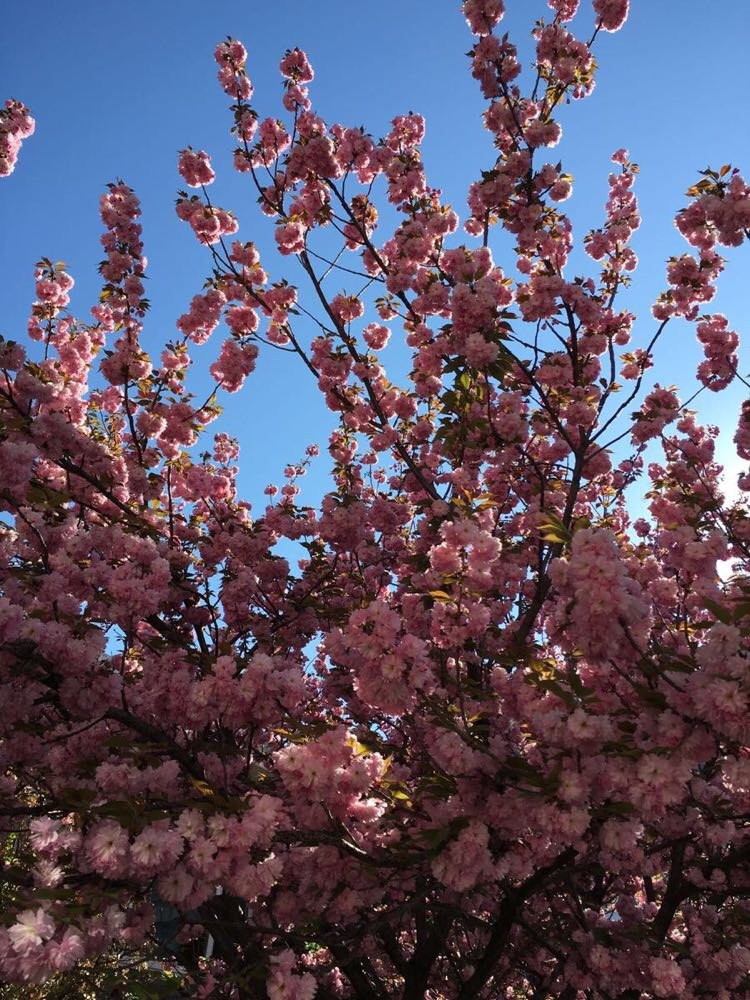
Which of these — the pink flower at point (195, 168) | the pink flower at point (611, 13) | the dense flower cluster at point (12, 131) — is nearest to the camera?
the dense flower cluster at point (12, 131)

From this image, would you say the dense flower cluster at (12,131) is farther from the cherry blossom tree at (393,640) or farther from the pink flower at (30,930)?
the pink flower at (30,930)

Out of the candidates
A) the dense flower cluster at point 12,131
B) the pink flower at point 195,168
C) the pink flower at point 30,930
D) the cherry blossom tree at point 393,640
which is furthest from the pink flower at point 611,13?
the pink flower at point 30,930

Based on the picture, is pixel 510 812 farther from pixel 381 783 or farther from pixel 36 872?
pixel 36 872

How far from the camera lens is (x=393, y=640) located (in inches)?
124

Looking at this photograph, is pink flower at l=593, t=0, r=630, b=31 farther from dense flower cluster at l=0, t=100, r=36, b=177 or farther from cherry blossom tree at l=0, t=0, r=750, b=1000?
dense flower cluster at l=0, t=100, r=36, b=177

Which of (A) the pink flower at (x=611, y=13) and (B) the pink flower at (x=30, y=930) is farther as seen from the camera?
(A) the pink flower at (x=611, y=13)

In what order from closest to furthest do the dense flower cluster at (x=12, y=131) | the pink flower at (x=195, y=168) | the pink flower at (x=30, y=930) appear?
the pink flower at (x=30, y=930) < the dense flower cluster at (x=12, y=131) < the pink flower at (x=195, y=168)

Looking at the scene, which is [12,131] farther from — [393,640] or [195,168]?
[393,640]

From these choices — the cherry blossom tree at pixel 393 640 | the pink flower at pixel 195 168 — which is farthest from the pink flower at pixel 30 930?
the pink flower at pixel 195 168

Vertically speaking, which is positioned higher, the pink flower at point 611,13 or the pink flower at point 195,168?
the pink flower at point 611,13

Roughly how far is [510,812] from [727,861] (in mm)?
2067

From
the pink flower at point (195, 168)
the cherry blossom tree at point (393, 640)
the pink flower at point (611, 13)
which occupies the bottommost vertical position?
the cherry blossom tree at point (393, 640)

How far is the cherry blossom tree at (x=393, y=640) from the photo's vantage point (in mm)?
2846

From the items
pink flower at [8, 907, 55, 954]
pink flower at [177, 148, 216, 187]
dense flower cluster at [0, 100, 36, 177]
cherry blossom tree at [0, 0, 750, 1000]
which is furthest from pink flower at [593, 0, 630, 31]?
pink flower at [8, 907, 55, 954]
